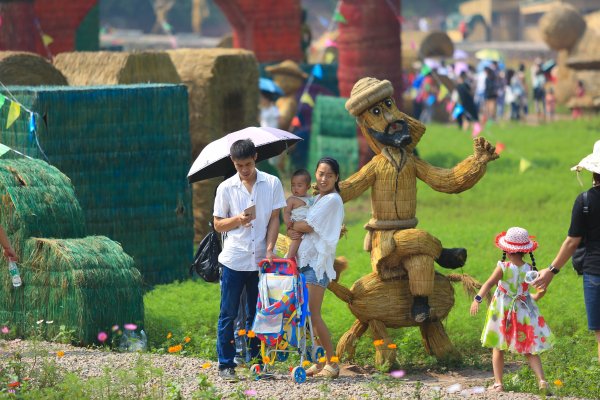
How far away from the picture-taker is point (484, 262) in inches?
468

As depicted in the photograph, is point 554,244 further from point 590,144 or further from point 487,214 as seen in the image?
point 590,144

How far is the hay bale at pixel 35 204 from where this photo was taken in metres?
9.27

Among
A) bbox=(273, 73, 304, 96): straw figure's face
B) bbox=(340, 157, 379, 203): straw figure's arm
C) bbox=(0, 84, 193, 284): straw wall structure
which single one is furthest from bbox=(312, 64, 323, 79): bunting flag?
bbox=(340, 157, 379, 203): straw figure's arm

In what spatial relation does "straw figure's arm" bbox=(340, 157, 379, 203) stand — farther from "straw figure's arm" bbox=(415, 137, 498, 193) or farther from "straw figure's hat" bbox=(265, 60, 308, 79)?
"straw figure's hat" bbox=(265, 60, 308, 79)

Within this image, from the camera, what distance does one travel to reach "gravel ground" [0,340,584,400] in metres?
7.25

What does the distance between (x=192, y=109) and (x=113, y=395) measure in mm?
7059

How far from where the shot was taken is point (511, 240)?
7.88 meters

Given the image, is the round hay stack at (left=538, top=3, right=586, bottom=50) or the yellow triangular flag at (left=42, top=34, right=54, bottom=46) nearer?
the yellow triangular flag at (left=42, top=34, right=54, bottom=46)

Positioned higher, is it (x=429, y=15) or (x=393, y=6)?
(x=429, y=15)

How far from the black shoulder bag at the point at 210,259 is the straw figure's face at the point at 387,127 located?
1.41 metres

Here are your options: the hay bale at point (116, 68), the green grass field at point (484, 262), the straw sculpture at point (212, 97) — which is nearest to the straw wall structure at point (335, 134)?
the green grass field at point (484, 262)

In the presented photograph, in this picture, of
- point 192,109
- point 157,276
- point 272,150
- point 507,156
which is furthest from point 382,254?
point 507,156

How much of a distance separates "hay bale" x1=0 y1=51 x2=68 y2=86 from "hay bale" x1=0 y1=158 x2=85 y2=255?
3.17m

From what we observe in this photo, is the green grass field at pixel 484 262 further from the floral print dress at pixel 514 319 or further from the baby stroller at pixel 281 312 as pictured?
the baby stroller at pixel 281 312
